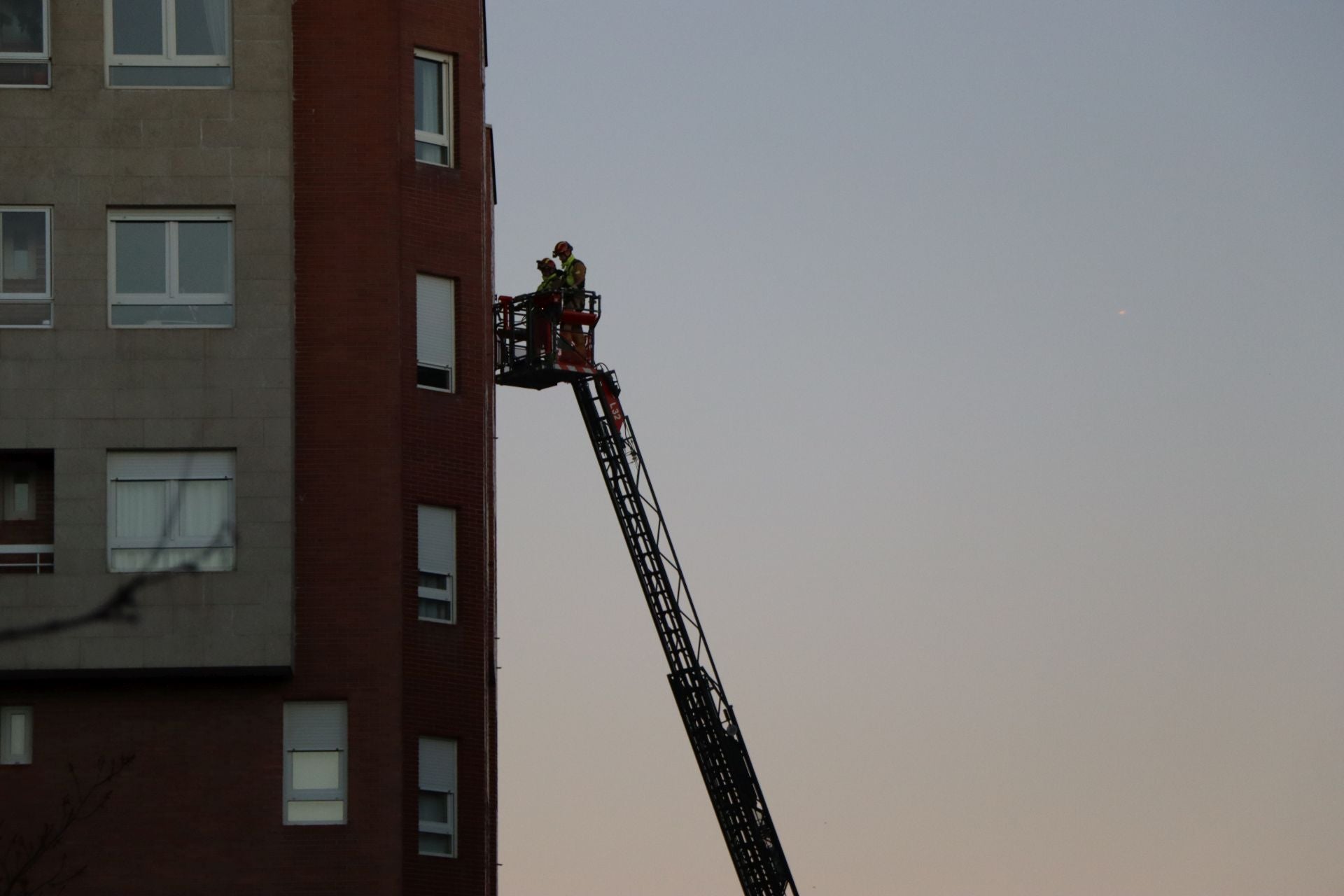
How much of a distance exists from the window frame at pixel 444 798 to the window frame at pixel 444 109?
861 centimetres

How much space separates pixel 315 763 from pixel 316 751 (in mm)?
170

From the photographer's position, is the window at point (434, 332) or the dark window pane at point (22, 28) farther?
the window at point (434, 332)

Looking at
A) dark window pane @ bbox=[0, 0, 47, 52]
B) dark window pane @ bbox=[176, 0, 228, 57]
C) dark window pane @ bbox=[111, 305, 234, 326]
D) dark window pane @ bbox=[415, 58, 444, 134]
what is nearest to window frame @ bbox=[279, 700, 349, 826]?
dark window pane @ bbox=[111, 305, 234, 326]

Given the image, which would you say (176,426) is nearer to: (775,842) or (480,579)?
(480,579)

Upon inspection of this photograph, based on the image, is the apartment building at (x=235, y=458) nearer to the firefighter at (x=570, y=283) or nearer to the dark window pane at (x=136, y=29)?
the dark window pane at (x=136, y=29)

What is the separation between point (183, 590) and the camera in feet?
113

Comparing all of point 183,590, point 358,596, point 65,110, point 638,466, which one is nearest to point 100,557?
point 183,590

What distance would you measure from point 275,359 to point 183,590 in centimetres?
348

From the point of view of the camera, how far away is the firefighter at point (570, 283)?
143ft

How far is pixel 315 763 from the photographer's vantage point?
34.7m

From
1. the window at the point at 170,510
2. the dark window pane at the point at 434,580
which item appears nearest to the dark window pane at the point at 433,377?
the dark window pane at the point at 434,580

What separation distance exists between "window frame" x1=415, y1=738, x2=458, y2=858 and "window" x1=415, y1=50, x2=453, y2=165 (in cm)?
868

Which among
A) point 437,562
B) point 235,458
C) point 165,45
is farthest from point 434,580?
point 165,45

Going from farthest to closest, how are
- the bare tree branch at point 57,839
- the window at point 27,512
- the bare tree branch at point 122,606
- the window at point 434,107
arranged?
the window at point 434,107 → the window at point 27,512 → the bare tree branch at point 122,606 → the bare tree branch at point 57,839
